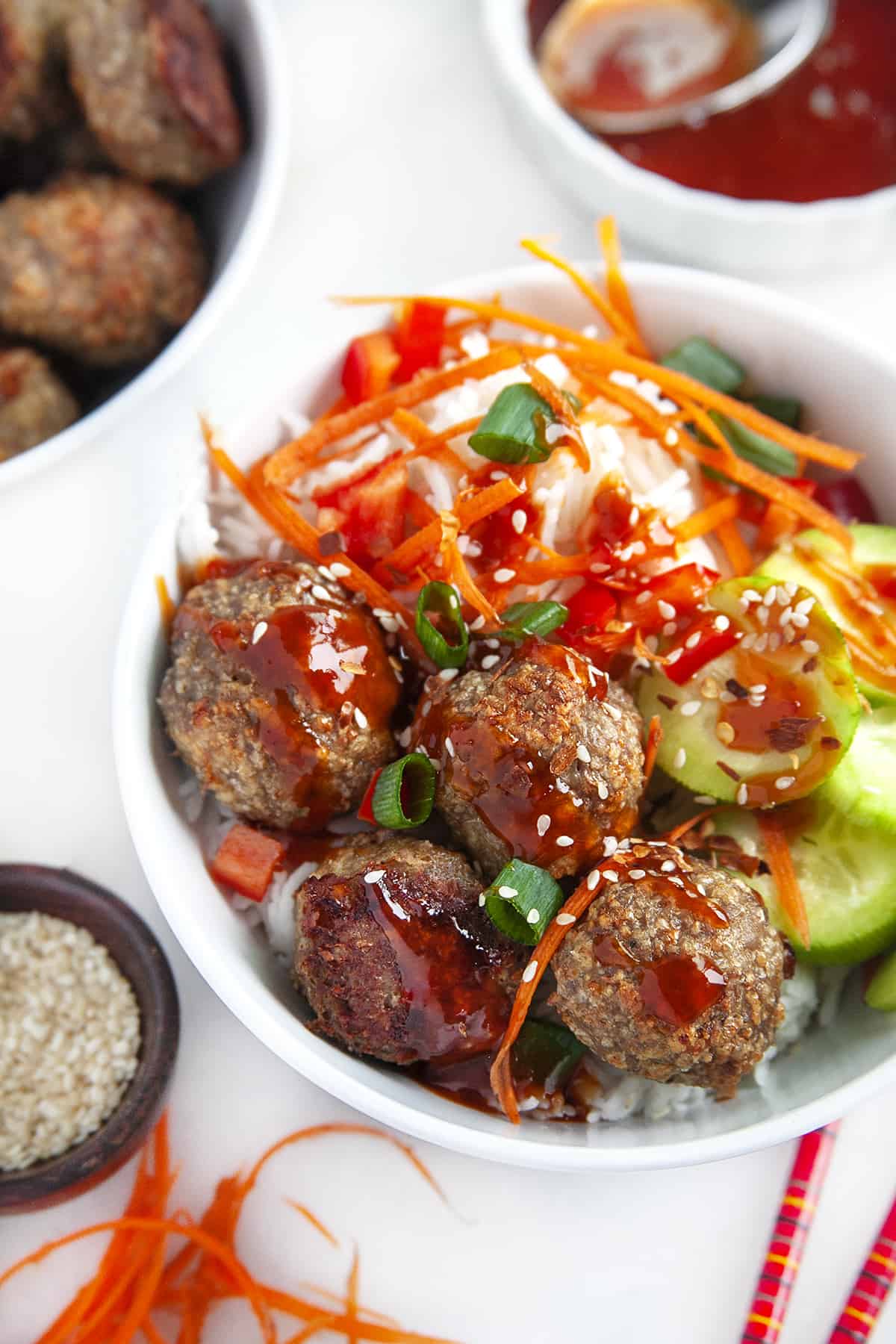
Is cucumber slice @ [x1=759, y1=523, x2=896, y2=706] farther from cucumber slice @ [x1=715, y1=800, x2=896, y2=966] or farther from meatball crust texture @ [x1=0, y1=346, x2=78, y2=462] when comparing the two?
meatball crust texture @ [x1=0, y1=346, x2=78, y2=462]

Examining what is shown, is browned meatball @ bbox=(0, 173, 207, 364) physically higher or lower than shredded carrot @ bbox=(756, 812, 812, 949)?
higher

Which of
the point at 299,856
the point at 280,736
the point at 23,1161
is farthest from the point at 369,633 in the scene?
the point at 23,1161

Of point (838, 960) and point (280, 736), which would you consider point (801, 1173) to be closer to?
point (838, 960)

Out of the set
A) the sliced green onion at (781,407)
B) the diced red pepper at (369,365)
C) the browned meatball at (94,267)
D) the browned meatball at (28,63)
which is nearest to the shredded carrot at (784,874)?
the sliced green onion at (781,407)

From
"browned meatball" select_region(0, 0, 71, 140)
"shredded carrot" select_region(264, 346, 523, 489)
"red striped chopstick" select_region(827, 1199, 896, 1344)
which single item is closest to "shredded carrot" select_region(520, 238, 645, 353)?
"shredded carrot" select_region(264, 346, 523, 489)

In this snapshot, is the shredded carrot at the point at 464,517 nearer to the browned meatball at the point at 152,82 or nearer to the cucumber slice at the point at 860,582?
the cucumber slice at the point at 860,582

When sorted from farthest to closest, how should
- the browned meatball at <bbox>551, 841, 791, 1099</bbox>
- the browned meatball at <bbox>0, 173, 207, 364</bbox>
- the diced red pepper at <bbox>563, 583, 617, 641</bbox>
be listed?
the browned meatball at <bbox>0, 173, 207, 364</bbox>
the diced red pepper at <bbox>563, 583, 617, 641</bbox>
the browned meatball at <bbox>551, 841, 791, 1099</bbox>
